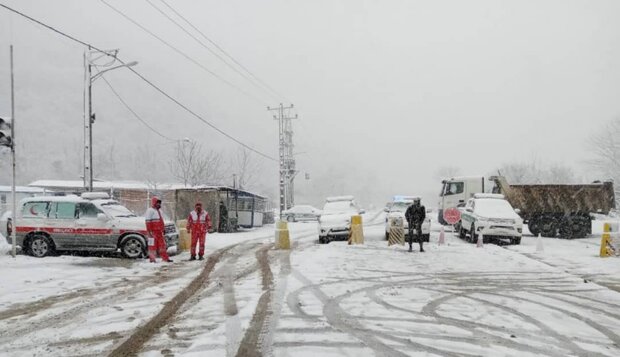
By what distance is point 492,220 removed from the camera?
59.6 feet

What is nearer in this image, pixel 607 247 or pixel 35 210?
pixel 35 210

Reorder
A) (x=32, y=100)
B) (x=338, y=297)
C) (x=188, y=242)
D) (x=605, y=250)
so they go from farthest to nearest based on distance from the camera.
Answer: (x=32, y=100), (x=188, y=242), (x=605, y=250), (x=338, y=297)

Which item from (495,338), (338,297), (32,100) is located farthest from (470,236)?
(32,100)

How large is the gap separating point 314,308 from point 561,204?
18.0m

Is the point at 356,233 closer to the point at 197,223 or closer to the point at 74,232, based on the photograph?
the point at 197,223

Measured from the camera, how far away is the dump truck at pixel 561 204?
21.2 m

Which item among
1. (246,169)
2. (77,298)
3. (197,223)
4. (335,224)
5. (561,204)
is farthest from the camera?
(246,169)

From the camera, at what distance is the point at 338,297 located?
310 inches

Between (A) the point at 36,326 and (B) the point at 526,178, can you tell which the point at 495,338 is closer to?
(A) the point at 36,326

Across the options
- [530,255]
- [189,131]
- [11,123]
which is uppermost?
[189,131]

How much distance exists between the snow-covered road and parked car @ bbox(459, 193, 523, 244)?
5.16 m

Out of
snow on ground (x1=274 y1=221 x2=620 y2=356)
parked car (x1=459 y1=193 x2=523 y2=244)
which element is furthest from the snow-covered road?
parked car (x1=459 y1=193 x2=523 y2=244)

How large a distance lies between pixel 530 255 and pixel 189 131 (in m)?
140

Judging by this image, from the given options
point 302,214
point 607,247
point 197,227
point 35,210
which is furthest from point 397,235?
point 302,214
